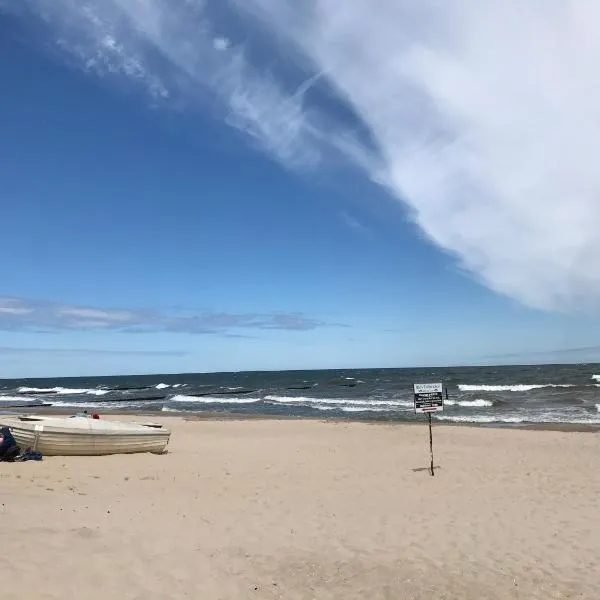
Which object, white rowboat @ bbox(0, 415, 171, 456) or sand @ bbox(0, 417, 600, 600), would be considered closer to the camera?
sand @ bbox(0, 417, 600, 600)

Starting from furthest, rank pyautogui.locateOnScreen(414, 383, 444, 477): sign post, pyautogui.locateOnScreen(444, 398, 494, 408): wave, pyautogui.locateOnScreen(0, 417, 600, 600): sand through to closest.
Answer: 1. pyautogui.locateOnScreen(444, 398, 494, 408): wave
2. pyautogui.locateOnScreen(414, 383, 444, 477): sign post
3. pyautogui.locateOnScreen(0, 417, 600, 600): sand

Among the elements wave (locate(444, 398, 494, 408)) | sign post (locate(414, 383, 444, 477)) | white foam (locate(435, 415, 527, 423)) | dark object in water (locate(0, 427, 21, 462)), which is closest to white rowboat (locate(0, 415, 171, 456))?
dark object in water (locate(0, 427, 21, 462))

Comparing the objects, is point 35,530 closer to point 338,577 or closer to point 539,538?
point 338,577

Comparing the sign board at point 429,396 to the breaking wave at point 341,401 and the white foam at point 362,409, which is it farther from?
the breaking wave at point 341,401

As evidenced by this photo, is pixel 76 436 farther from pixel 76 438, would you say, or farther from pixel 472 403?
pixel 472 403

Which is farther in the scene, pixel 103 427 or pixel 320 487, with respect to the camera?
pixel 103 427

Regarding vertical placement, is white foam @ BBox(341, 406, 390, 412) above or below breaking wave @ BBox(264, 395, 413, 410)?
below

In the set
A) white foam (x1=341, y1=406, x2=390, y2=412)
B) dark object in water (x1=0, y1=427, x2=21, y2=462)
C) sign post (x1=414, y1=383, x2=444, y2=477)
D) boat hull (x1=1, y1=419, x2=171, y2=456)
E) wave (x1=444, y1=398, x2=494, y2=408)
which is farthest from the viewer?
wave (x1=444, y1=398, x2=494, y2=408)

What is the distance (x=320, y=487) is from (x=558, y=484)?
543 centimetres

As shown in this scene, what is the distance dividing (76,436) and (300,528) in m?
8.45

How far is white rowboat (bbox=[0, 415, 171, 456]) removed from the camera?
13.8 m

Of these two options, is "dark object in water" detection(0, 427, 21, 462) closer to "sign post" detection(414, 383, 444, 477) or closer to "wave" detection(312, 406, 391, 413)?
"sign post" detection(414, 383, 444, 477)

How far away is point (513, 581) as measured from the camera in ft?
20.6

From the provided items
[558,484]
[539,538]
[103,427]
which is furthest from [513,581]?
A: [103,427]
